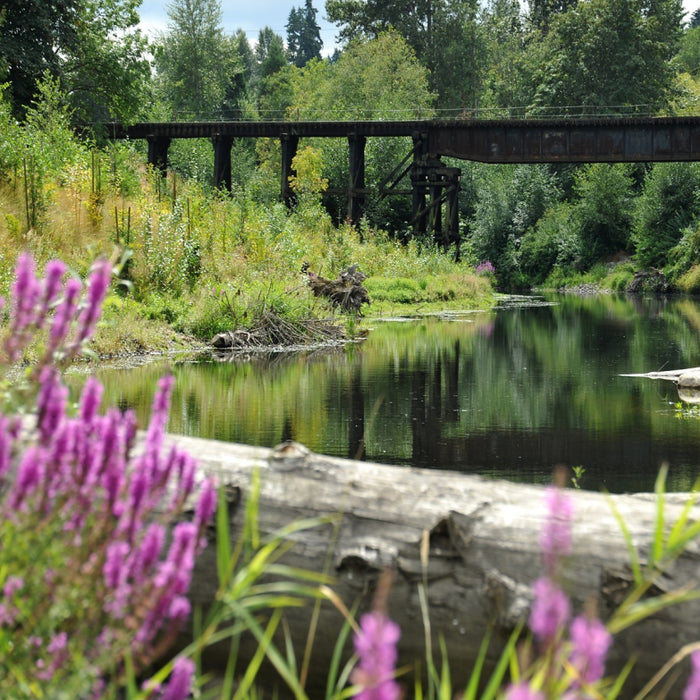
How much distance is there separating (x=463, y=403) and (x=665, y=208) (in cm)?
3622

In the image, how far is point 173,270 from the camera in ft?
59.5

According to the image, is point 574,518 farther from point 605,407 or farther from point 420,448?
point 605,407

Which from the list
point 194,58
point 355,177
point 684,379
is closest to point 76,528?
point 684,379

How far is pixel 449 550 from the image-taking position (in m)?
3.43

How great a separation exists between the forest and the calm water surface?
23.7 ft

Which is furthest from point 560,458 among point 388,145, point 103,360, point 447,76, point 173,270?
point 447,76

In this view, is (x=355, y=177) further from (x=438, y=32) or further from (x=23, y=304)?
(x=438, y=32)

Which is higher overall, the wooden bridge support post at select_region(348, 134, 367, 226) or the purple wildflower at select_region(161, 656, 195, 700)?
the wooden bridge support post at select_region(348, 134, 367, 226)

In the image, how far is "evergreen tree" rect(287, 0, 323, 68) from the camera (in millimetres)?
125250

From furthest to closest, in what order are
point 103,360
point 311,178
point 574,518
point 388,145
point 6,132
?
point 388,145
point 311,178
point 6,132
point 103,360
point 574,518

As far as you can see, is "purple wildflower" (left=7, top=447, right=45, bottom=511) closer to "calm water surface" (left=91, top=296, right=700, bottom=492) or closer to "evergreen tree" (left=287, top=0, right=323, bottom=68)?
"calm water surface" (left=91, top=296, right=700, bottom=492)

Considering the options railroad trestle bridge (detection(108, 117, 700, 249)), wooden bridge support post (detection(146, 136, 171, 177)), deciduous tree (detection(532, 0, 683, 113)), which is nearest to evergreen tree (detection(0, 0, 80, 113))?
railroad trestle bridge (detection(108, 117, 700, 249))

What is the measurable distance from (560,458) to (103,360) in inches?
308

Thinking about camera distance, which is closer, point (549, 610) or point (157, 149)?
point (549, 610)
